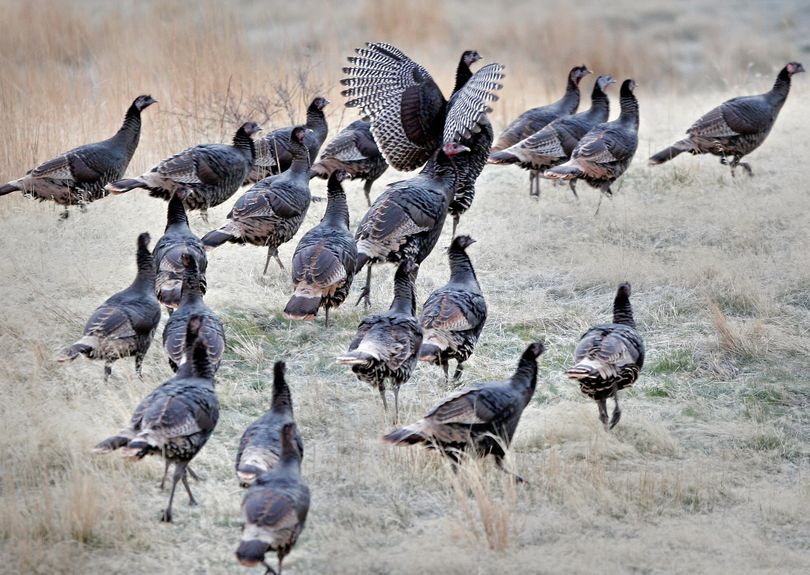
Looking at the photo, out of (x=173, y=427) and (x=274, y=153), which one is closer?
(x=173, y=427)

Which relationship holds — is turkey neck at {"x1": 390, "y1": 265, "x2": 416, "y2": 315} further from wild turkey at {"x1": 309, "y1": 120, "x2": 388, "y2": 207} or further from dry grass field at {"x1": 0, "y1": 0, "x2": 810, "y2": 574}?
wild turkey at {"x1": 309, "y1": 120, "x2": 388, "y2": 207}

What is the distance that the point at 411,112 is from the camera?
909 centimetres

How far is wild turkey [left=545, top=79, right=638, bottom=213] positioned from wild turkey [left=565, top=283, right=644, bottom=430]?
137 inches

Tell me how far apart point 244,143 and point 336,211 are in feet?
5.55

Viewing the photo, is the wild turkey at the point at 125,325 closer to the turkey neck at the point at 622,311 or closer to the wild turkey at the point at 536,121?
the turkey neck at the point at 622,311

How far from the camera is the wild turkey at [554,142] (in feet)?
32.5

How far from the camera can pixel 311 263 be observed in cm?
700

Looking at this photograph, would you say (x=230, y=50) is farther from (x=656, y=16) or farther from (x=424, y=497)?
(x=656, y=16)

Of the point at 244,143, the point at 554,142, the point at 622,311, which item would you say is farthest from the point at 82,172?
the point at 622,311

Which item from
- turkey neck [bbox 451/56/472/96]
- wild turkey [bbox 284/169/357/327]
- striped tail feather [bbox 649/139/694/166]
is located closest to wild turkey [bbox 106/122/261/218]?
wild turkey [bbox 284/169/357/327]

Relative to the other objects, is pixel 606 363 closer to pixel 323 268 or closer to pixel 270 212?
pixel 323 268

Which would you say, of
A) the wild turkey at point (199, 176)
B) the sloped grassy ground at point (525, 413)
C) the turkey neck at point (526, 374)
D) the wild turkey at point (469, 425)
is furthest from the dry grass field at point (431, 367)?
the wild turkey at point (199, 176)

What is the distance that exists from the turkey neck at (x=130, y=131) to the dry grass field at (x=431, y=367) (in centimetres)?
61

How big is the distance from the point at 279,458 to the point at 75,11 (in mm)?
10557
